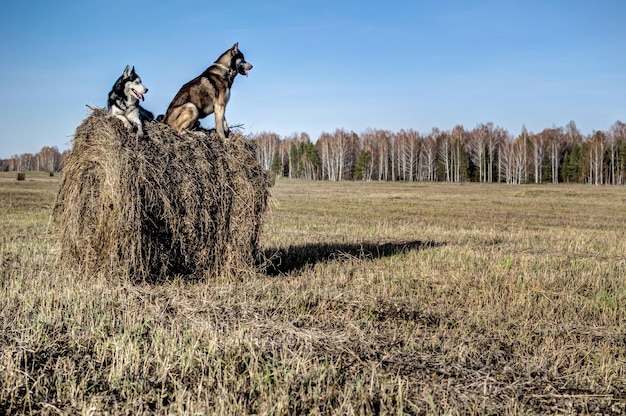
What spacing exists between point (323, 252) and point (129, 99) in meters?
4.86

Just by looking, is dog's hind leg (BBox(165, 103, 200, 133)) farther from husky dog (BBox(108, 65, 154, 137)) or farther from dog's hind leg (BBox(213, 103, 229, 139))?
husky dog (BBox(108, 65, 154, 137))

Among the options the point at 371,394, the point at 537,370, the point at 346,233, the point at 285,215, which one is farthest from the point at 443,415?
the point at 285,215

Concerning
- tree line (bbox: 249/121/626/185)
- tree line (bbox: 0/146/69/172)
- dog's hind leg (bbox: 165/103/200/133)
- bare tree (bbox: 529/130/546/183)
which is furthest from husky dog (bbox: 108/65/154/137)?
tree line (bbox: 0/146/69/172)

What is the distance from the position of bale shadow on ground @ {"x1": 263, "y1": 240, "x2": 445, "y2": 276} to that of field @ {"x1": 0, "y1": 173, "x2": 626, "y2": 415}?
0.15m

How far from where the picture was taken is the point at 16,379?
399 cm

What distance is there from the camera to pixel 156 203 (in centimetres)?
772

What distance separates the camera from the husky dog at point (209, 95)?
8617 millimetres

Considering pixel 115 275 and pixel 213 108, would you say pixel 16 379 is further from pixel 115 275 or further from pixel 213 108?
pixel 213 108

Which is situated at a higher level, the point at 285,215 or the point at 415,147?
the point at 415,147

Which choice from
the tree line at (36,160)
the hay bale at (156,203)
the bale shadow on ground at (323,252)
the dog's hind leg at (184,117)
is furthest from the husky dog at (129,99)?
the tree line at (36,160)

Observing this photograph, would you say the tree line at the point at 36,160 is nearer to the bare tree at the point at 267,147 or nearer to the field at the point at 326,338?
the bare tree at the point at 267,147

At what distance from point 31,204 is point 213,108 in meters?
17.6

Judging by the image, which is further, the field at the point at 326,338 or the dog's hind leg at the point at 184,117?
the dog's hind leg at the point at 184,117

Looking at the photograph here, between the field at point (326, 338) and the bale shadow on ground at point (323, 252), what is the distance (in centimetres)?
15
